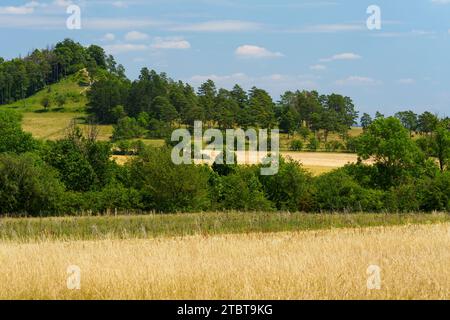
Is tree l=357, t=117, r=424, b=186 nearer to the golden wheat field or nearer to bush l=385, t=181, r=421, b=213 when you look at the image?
bush l=385, t=181, r=421, b=213

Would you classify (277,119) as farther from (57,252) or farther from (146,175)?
(57,252)

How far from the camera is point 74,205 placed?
63469mm

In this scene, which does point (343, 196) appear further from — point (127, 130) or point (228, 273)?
point (127, 130)

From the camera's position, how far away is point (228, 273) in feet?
40.0

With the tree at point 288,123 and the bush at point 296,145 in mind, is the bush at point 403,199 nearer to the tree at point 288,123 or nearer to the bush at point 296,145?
the bush at point 296,145

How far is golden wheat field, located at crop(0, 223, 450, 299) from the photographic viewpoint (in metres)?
10.9

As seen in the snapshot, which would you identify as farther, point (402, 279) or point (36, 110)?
point (36, 110)

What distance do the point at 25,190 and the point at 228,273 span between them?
54.4 metres

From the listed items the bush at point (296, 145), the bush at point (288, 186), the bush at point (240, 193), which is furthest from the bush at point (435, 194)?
the bush at point (296, 145)

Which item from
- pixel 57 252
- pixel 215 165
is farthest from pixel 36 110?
A: pixel 57 252

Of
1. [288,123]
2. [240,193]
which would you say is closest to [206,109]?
[288,123]
